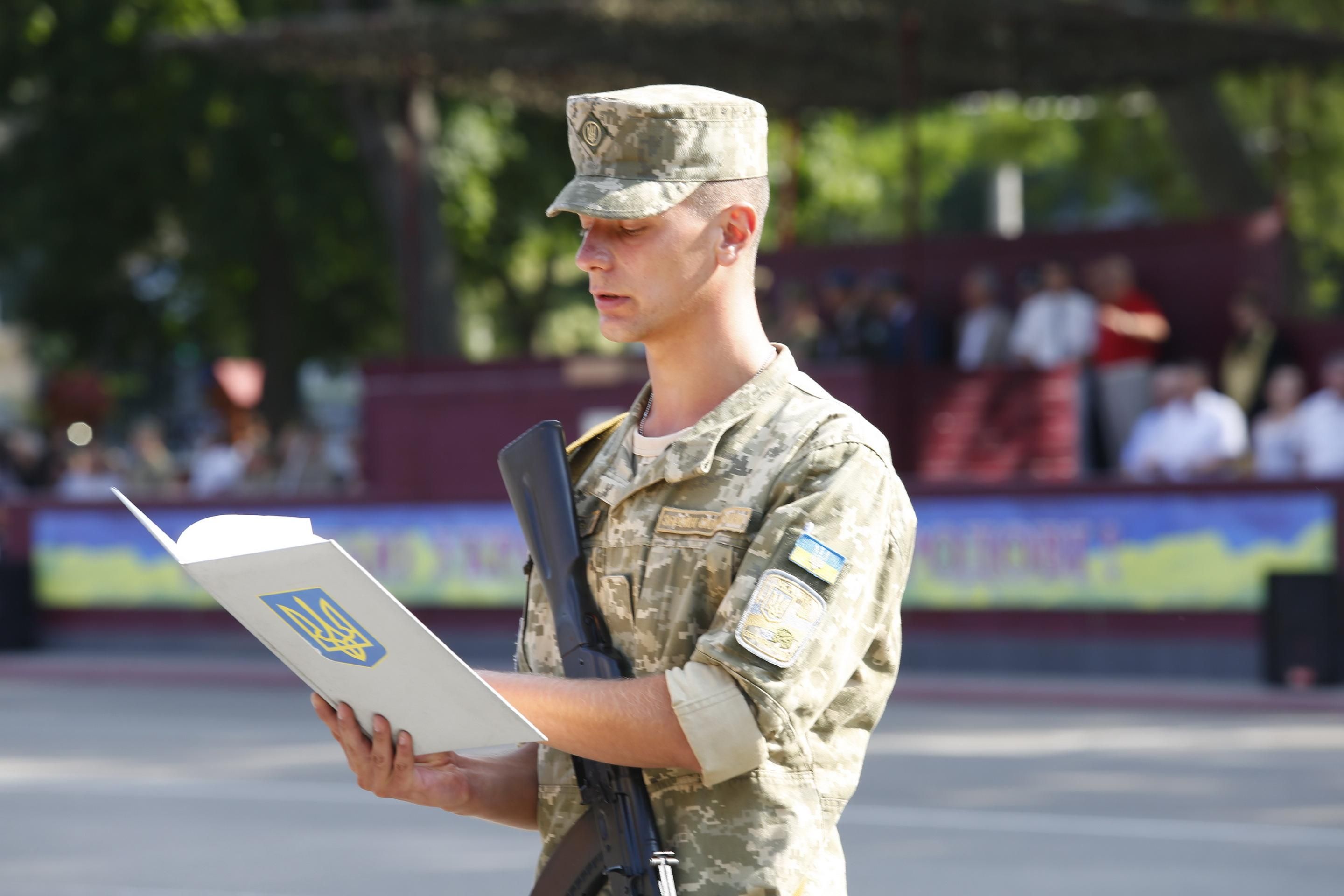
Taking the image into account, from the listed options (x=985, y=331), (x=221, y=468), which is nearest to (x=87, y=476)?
(x=221, y=468)

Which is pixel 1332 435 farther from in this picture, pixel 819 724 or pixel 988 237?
pixel 819 724

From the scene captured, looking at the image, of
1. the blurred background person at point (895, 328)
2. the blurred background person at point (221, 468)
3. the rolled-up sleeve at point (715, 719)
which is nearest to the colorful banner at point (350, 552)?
the blurred background person at point (221, 468)

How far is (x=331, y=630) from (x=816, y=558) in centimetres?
56

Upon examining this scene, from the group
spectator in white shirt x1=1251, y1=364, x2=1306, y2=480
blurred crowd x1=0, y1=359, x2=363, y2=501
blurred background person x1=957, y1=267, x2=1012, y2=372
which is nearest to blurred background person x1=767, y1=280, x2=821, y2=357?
blurred background person x1=957, y1=267, x2=1012, y2=372

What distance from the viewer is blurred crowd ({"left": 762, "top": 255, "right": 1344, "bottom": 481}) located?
528 inches

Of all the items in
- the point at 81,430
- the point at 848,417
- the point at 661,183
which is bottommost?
the point at 81,430

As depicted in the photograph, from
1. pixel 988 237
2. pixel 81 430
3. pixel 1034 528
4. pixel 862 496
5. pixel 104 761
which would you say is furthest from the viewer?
pixel 81 430

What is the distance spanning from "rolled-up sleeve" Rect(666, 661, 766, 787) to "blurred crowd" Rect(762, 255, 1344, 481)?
37.7ft

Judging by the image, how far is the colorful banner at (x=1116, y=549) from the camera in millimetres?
13125

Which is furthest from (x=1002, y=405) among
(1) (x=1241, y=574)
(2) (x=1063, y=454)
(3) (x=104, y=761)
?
(3) (x=104, y=761)

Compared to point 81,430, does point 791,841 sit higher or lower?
higher

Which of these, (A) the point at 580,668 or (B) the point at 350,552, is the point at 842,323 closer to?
(B) the point at 350,552

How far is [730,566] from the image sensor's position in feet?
7.29

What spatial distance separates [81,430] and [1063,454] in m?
33.7
